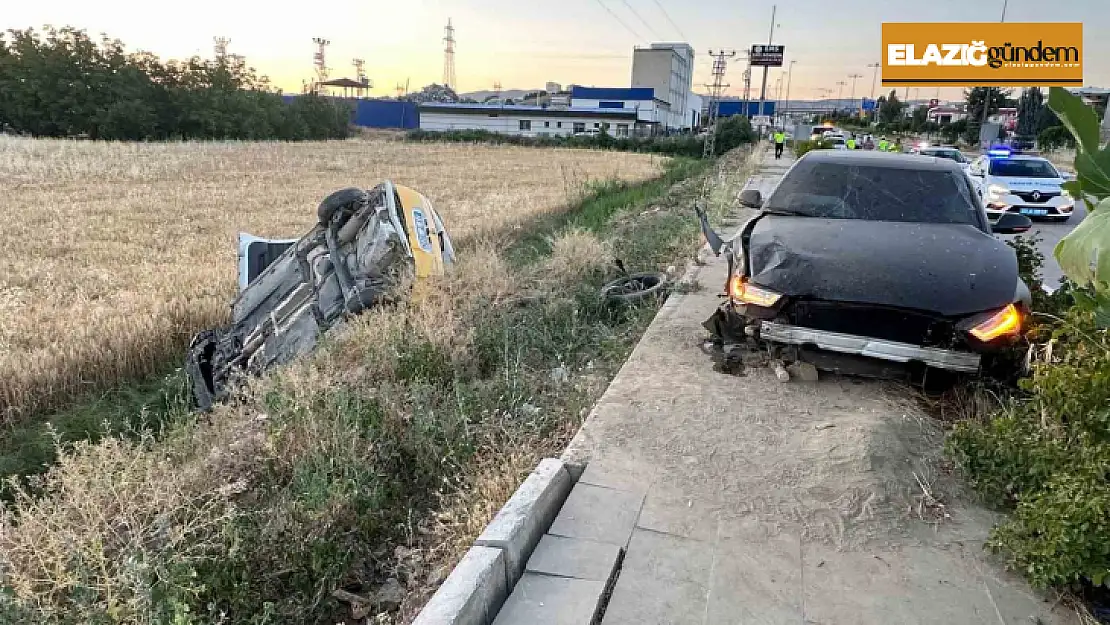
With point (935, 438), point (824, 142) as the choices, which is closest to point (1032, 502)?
point (935, 438)

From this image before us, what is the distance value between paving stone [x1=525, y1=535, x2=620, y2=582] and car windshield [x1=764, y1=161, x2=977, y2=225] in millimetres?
3943

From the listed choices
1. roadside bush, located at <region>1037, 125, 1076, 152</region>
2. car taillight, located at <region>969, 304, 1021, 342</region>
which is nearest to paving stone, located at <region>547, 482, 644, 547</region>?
car taillight, located at <region>969, 304, 1021, 342</region>

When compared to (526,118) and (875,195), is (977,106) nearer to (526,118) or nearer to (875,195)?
(526,118)

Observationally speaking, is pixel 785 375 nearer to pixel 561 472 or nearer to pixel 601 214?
pixel 561 472

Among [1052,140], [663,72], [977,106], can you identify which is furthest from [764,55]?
[663,72]

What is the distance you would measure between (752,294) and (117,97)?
60.8 m

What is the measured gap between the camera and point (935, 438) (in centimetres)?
412

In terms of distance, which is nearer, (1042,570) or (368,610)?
(1042,570)

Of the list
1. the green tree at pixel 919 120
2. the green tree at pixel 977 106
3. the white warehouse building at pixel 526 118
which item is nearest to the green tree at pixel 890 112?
the green tree at pixel 919 120

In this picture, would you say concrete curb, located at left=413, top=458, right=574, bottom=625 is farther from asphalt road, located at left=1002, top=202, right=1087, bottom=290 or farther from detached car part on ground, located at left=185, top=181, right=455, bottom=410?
asphalt road, located at left=1002, top=202, right=1087, bottom=290

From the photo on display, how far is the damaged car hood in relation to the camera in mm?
4234

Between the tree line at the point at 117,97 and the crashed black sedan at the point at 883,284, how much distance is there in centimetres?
5690

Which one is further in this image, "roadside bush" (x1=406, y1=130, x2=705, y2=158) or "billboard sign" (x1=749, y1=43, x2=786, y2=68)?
"billboard sign" (x1=749, y1=43, x2=786, y2=68)

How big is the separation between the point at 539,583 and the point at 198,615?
1476 mm
